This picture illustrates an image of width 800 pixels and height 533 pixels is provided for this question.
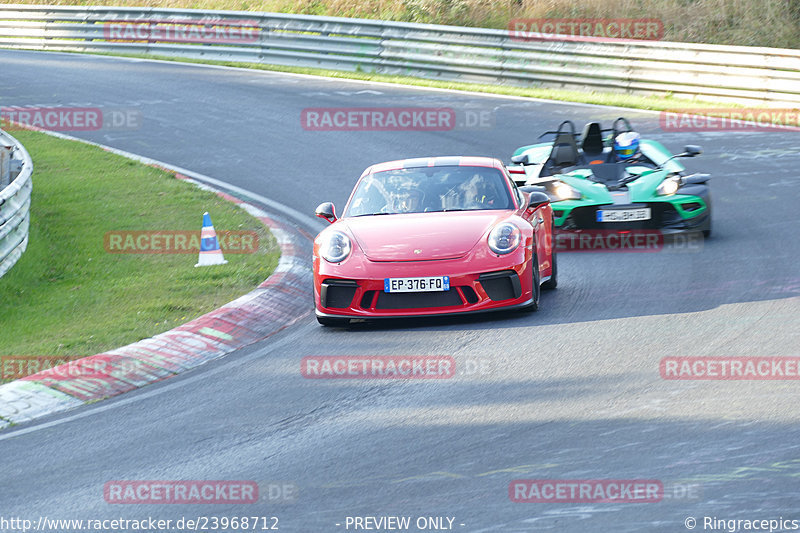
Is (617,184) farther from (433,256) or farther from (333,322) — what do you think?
(333,322)

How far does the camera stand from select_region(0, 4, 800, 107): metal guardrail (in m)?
20.5

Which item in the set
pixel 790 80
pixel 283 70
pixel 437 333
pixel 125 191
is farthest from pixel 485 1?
pixel 437 333

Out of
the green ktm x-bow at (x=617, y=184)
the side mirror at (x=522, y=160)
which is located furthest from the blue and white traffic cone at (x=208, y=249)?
the side mirror at (x=522, y=160)

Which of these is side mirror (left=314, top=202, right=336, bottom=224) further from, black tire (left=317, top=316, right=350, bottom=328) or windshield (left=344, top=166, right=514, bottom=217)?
black tire (left=317, top=316, right=350, bottom=328)

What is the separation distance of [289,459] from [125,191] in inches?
388

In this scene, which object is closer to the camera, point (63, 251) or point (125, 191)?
point (63, 251)

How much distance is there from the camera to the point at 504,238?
9023mm

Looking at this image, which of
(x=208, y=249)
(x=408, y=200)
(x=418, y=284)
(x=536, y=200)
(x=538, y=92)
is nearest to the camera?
(x=418, y=284)

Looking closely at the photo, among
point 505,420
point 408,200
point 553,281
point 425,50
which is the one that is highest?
point 425,50

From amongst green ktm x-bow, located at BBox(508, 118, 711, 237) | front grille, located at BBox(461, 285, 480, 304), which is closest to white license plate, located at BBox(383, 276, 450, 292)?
front grille, located at BBox(461, 285, 480, 304)

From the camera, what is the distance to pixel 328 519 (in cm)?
514

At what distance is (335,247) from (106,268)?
3.68 metres

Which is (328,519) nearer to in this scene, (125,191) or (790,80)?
(125,191)

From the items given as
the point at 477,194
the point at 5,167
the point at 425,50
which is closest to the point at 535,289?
the point at 477,194
